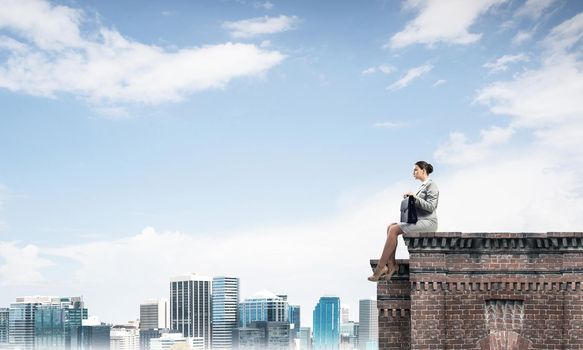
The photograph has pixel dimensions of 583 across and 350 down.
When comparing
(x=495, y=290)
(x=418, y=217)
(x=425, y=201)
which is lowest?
(x=495, y=290)

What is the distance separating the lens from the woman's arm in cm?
2462

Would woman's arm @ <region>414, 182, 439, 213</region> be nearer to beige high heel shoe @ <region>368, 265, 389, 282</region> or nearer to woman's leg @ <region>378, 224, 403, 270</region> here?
woman's leg @ <region>378, 224, 403, 270</region>

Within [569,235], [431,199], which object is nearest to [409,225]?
[431,199]

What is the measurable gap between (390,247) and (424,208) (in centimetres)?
142

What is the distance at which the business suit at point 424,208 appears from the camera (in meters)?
24.7

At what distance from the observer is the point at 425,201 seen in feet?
81.1

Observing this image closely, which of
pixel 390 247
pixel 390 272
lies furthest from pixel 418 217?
pixel 390 272

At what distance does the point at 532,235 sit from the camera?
80.7 ft

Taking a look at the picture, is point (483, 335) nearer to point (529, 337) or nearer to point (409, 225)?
point (529, 337)

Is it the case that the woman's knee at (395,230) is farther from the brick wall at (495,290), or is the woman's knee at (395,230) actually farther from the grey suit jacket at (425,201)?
the brick wall at (495,290)

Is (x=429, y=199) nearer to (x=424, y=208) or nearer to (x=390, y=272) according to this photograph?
(x=424, y=208)

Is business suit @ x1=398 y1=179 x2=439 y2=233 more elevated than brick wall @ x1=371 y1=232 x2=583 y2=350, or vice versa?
business suit @ x1=398 y1=179 x2=439 y2=233

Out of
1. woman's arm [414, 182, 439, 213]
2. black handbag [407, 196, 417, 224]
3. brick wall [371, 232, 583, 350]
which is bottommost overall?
brick wall [371, 232, 583, 350]

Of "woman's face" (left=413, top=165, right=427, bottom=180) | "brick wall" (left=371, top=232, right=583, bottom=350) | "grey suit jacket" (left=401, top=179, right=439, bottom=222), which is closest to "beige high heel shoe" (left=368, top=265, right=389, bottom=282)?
"brick wall" (left=371, top=232, right=583, bottom=350)
